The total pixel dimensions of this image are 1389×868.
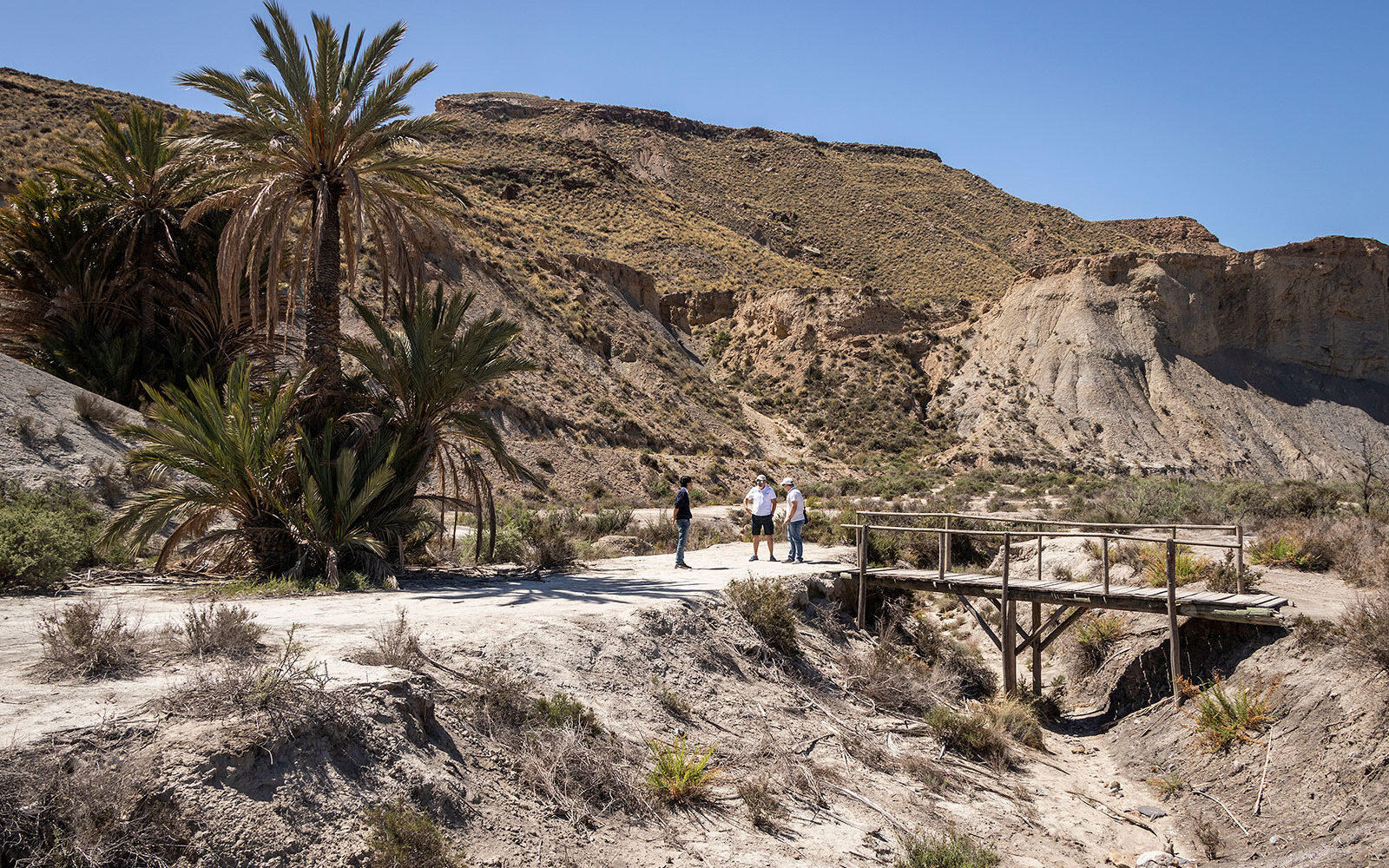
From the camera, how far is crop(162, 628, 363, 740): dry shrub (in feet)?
18.0

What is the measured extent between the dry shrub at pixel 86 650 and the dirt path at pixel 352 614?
142 mm

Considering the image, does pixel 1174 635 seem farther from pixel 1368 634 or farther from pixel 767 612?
pixel 767 612

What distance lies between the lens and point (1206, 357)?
1876 inches

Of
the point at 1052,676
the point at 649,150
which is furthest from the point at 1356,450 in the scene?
the point at 649,150

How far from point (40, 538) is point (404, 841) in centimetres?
715

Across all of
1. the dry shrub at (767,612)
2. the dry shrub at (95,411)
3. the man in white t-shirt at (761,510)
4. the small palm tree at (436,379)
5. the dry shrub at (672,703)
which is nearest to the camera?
the dry shrub at (672,703)

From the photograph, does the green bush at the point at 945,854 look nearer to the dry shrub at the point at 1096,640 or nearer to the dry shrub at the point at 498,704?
the dry shrub at the point at 498,704

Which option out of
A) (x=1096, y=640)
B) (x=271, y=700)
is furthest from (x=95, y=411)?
(x=1096, y=640)

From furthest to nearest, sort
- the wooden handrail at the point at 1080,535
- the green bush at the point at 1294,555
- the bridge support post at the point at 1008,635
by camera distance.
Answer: the green bush at the point at 1294,555, the bridge support post at the point at 1008,635, the wooden handrail at the point at 1080,535

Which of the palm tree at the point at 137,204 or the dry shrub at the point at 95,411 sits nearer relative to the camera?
the dry shrub at the point at 95,411

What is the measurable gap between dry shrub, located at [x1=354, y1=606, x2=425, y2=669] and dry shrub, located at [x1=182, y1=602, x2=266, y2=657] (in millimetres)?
836

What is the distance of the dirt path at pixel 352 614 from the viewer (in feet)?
17.7

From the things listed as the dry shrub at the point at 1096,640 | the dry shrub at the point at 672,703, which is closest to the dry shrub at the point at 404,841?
the dry shrub at the point at 672,703

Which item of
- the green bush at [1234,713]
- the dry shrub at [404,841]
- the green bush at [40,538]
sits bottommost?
the green bush at [1234,713]
